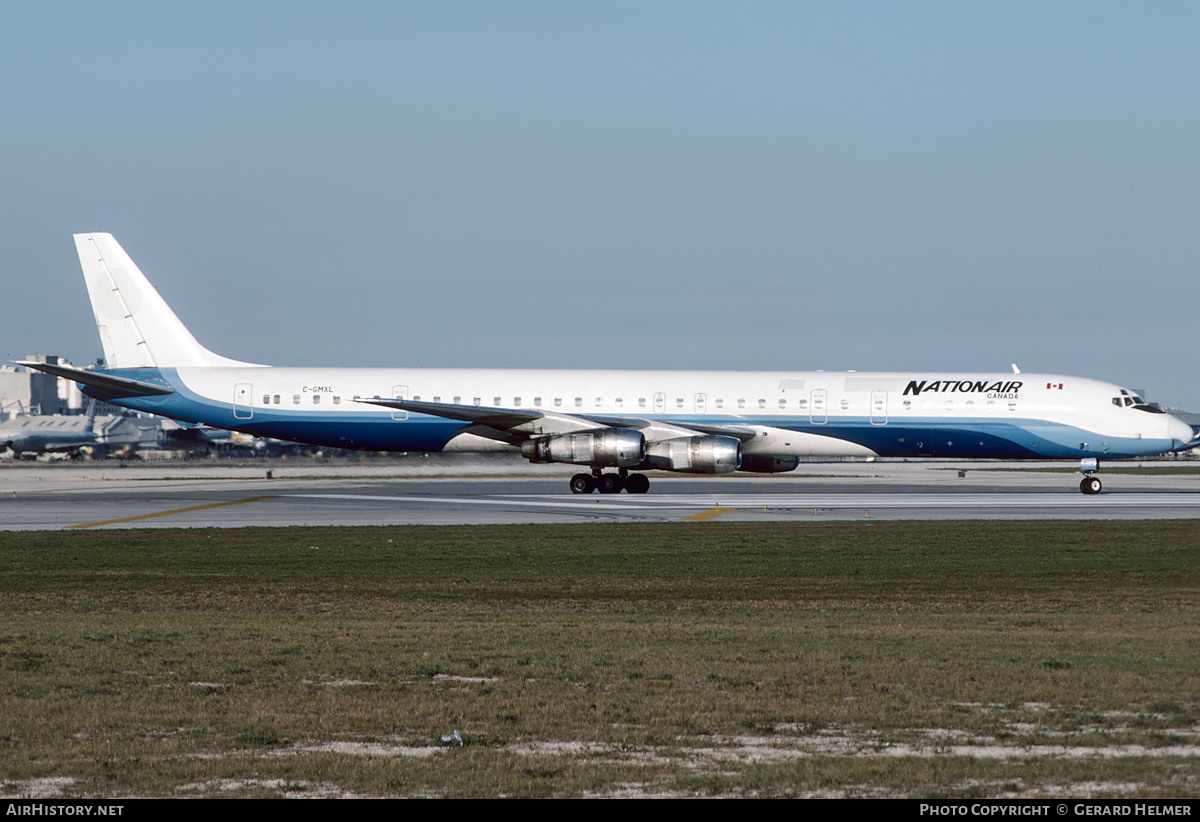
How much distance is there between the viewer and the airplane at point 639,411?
4028 centimetres

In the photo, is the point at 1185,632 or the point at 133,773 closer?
the point at 133,773

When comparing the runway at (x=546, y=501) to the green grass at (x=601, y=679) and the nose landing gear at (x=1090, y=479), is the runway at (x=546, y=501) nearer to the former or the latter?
the nose landing gear at (x=1090, y=479)

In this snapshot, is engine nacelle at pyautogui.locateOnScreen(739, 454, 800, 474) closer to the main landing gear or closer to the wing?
the wing

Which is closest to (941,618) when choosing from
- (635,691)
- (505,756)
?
(635,691)

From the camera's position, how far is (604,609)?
15.4m

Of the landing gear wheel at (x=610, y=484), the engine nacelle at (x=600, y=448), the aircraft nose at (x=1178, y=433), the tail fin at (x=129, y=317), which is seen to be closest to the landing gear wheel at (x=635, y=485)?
the landing gear wheel at (x=610, y=484)

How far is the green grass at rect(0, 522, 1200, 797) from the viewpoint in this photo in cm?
730

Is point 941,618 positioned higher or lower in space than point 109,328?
lower

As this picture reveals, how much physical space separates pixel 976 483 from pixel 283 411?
88.8 feet

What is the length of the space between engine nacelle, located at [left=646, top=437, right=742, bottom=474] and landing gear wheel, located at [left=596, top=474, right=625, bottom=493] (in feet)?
7.59

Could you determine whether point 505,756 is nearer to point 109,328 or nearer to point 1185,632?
point 1185,632

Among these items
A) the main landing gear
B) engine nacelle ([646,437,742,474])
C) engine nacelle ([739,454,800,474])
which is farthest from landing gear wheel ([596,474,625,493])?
engine nacelle ([739,454,800,474])

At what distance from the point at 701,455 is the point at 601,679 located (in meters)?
27.9

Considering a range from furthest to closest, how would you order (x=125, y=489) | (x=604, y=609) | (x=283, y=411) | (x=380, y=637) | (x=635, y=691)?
1. (x=125, y=489)
2. (x=283, y=411)
3. (x=604, y=609)
4. (x=380, y=637)
5. (x=635, y=691)
